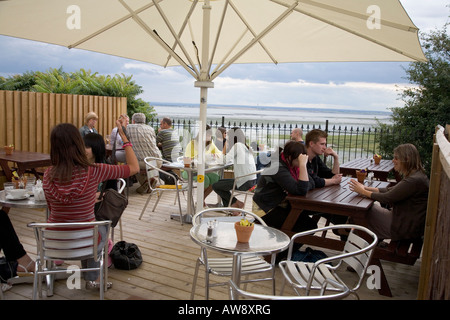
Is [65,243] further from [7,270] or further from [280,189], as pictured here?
[280,189]

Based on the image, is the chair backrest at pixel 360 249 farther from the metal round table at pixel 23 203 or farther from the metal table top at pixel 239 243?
the metal round table at pixel 23 203

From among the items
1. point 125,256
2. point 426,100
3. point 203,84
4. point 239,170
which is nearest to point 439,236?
point 203,84

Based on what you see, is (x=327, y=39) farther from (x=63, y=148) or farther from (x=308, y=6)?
(x=63, y=148)

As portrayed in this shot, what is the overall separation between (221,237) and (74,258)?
112 centimetres

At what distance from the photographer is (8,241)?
3238 mm

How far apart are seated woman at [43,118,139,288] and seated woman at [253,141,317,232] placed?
159 centimetres

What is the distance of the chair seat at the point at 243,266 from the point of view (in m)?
2.67

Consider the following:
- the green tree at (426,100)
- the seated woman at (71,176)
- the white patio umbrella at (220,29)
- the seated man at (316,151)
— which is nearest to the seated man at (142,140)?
the white patio umbrella at (220,29)

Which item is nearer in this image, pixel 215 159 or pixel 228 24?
pixel 228 24

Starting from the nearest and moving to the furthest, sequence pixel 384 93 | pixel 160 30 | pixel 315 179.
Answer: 1. pixel 315 179
2. pixel 160 30
3. pixel 384 93

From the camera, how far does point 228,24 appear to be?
520 cm
